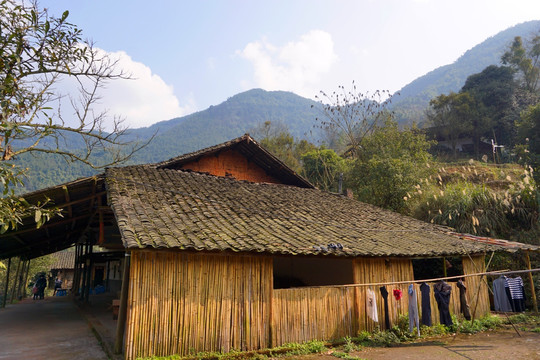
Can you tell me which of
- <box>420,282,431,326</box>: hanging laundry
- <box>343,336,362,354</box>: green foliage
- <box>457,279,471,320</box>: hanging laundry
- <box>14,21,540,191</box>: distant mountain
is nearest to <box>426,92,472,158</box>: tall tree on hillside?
<box>457,279,471,320</box>: hanging laundry

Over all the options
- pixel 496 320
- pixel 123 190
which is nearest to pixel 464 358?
pixel 496 320

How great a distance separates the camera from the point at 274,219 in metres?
10.1

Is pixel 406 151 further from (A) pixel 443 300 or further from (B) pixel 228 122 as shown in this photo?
(B) pixel 228 122

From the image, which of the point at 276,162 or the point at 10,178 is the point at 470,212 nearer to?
the point at 276,162

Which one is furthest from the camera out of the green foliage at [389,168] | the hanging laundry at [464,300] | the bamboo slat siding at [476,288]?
the green foliage at [389,168]

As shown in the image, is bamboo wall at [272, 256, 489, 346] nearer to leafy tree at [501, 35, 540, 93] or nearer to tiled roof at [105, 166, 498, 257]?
tiled roof at [105, 166, 498, 257]

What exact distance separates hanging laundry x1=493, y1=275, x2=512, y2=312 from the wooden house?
20.9 inches

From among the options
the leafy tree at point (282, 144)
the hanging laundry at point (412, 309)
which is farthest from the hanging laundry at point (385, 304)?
the leafy tree at point (282, 144)

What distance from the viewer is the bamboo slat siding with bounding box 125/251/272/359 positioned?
6.71 m

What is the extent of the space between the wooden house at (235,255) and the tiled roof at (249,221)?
0.14ft

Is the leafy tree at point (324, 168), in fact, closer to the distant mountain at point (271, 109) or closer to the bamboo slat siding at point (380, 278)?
the bamboo slat siding at point (380, 278)

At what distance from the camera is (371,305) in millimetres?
9086

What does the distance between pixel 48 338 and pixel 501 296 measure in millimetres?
14072

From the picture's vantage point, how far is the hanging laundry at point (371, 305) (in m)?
8.95
